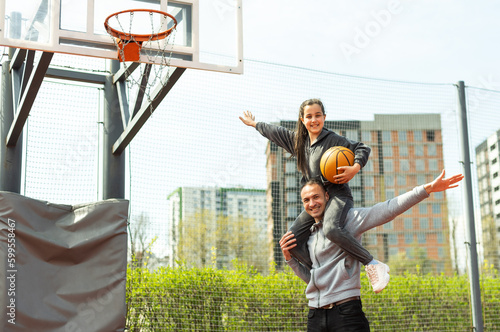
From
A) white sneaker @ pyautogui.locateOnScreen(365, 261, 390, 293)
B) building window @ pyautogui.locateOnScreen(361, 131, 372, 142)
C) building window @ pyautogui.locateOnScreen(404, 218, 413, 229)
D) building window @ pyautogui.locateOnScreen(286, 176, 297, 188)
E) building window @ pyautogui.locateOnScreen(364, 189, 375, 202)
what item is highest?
building window @ pyautogui.locateOnScreen(361, 131, 372, 142)

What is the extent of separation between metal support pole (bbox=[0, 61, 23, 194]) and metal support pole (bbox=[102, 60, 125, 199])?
863mm

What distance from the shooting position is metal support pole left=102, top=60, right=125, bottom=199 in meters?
6.18

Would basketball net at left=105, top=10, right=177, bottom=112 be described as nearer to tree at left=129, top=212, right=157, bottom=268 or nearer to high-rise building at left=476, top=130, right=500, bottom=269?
tree at left=129, top=212, right=157, bottom=268

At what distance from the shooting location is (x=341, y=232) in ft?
12.5

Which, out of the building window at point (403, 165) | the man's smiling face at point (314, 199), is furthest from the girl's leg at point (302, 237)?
the building window at point (403, 165)

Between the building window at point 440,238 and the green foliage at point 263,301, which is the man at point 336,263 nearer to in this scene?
the green foliage at point 263,301

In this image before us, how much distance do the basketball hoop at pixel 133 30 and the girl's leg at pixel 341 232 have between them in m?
2.35

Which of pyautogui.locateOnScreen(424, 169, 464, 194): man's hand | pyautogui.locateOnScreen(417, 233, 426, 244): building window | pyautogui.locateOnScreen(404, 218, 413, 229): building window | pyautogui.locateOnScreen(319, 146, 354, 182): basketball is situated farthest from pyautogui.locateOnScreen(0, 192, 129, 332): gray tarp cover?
pyautogui.locateOnScreen(404, 218, 413, 229): building window

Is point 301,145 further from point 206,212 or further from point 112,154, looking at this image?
point 206,212

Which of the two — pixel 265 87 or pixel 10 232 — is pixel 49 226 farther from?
pixel 265 87

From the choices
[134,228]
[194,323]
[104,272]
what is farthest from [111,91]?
[194,323]

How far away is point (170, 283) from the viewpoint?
6.95m

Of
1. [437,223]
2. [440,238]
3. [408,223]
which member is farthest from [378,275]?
[408,223]

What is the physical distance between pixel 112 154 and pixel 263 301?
8.93ft
